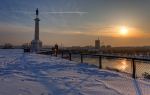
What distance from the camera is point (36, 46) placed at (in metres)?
48.7

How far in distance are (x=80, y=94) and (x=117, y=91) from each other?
1235 millimetres

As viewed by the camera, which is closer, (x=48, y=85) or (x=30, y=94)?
(x=30, y=94)

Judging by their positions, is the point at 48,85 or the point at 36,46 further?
the point at 36,46

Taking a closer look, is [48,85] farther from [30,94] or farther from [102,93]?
[102,93]

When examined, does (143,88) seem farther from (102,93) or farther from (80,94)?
(80,94)

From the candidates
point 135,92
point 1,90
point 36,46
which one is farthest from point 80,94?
point 36,46

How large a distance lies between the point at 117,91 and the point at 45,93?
2.15 m

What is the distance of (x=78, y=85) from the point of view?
8492 mm

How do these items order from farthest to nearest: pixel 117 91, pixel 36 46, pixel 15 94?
1. pixel 36 46
2. pixel 117 91
3. pixel 15 94

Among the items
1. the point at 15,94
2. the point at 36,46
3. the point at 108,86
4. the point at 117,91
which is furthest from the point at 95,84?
the point at 36,46

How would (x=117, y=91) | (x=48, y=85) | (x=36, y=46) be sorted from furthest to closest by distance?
(x=36, y=46) < (x=48, y=85) < (x=117, y=91)

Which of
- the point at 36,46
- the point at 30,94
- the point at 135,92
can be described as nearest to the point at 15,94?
the point at 30,94

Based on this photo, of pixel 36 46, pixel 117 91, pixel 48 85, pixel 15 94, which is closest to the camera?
pixel 15 94

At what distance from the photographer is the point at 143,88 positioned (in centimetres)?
842
